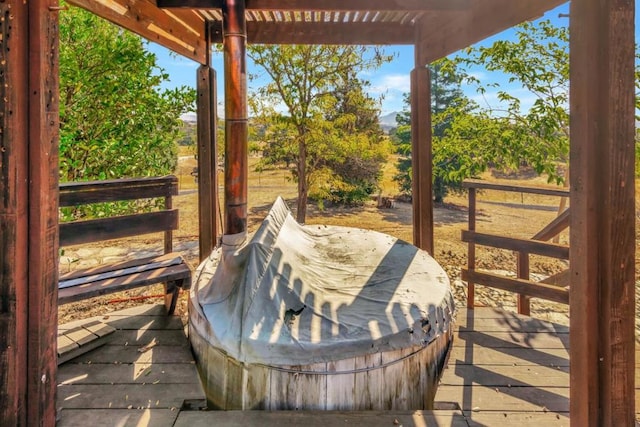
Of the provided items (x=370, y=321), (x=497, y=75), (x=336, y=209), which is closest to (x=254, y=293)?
(x=370, y=321)

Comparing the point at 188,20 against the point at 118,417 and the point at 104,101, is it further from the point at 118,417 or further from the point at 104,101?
the point at 118,417

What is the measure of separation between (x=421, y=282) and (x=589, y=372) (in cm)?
119

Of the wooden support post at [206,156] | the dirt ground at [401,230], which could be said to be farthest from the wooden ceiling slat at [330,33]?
the dirt ground at [401,230]

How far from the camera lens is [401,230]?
959 cm

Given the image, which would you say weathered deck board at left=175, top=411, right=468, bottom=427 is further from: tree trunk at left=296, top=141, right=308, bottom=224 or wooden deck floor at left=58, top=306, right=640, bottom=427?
tree trunk at left=296, top=141, right=308, bottom=224

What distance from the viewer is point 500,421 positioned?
1.75m

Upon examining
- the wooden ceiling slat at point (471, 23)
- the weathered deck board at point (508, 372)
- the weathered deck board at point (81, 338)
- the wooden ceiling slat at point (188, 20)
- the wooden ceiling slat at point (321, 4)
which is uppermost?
the wooden ceiling slat at point (188, 20)

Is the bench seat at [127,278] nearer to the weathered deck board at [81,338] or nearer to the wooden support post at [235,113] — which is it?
the weathered deck board at [81,338]

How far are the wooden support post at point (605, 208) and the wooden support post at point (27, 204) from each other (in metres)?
1.80

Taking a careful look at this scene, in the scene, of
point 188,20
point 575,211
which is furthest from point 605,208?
point 188,20

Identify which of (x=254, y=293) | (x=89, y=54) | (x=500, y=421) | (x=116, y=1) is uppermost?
(x=89, y=54)

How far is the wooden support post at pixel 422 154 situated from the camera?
3.22 metres

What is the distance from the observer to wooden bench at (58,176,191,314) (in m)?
2.40

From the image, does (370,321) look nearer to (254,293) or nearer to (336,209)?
(254,293)
